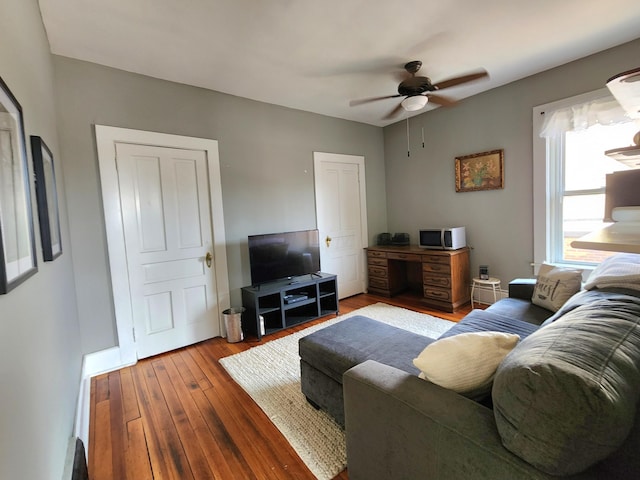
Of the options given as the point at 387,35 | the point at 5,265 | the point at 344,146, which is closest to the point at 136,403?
the point at 5,265

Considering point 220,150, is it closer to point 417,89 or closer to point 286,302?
point 286,302

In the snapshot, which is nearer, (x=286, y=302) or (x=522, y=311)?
(x=522, y=311)

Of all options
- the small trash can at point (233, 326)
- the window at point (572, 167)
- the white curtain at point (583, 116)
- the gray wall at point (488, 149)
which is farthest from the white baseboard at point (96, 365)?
the white curtain at point (583, 116)

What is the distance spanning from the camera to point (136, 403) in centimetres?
214

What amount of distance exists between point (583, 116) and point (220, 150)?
144 inches

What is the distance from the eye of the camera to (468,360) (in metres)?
1.08

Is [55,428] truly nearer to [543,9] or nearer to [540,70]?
[543,9]

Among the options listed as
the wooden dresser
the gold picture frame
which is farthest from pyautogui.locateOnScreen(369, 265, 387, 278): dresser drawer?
the gold picture frame

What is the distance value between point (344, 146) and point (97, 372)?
12.7 ft

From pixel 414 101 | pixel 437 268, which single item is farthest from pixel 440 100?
pixel 437 268

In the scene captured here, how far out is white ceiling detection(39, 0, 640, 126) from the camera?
6.46 ft

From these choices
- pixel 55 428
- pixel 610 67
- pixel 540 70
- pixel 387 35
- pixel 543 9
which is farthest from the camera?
pixel 540 70

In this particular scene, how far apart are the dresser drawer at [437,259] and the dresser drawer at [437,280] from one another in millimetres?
173

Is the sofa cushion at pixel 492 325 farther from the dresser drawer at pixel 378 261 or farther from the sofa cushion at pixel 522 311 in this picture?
the dresser drawer at pixel 378 261
